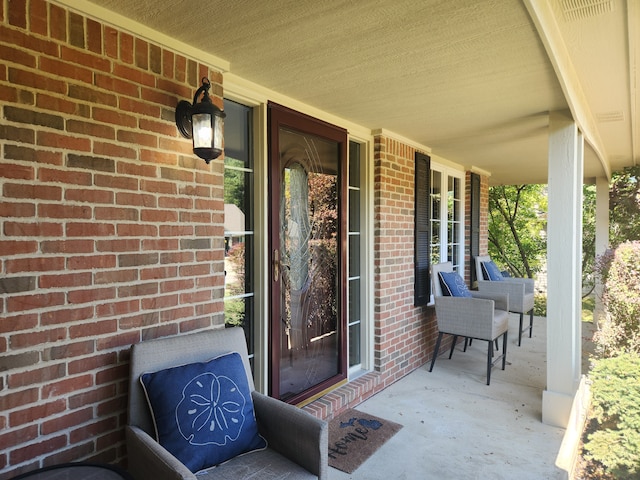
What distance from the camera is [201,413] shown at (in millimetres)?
1596

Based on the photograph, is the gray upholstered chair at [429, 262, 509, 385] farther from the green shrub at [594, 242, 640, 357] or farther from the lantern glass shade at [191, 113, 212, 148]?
the lantern glass shade at [191, 113, 212, 148]

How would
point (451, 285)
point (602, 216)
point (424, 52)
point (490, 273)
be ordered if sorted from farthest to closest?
point (602, 216) → point (490, 273) → point (451, 285) → point (424, 52)

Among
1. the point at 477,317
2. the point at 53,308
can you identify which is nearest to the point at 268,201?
the point at 53,308

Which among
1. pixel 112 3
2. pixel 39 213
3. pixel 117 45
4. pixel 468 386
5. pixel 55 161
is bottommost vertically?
pixel 468 386

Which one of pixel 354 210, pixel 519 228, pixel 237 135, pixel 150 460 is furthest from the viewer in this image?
pixel 519 228

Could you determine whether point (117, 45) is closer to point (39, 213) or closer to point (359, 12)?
point (39, 213)

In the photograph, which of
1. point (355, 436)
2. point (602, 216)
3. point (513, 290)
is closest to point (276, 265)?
point (355, 436)

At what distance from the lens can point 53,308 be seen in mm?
1489

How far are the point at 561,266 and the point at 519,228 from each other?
7408 millimetres

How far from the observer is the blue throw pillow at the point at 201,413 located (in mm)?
1542

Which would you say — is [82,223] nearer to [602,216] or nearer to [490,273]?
[490,273]

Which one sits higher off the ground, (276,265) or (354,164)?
(354,164)

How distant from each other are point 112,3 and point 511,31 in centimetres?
173

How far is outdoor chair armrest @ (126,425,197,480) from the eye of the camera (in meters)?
1.28
